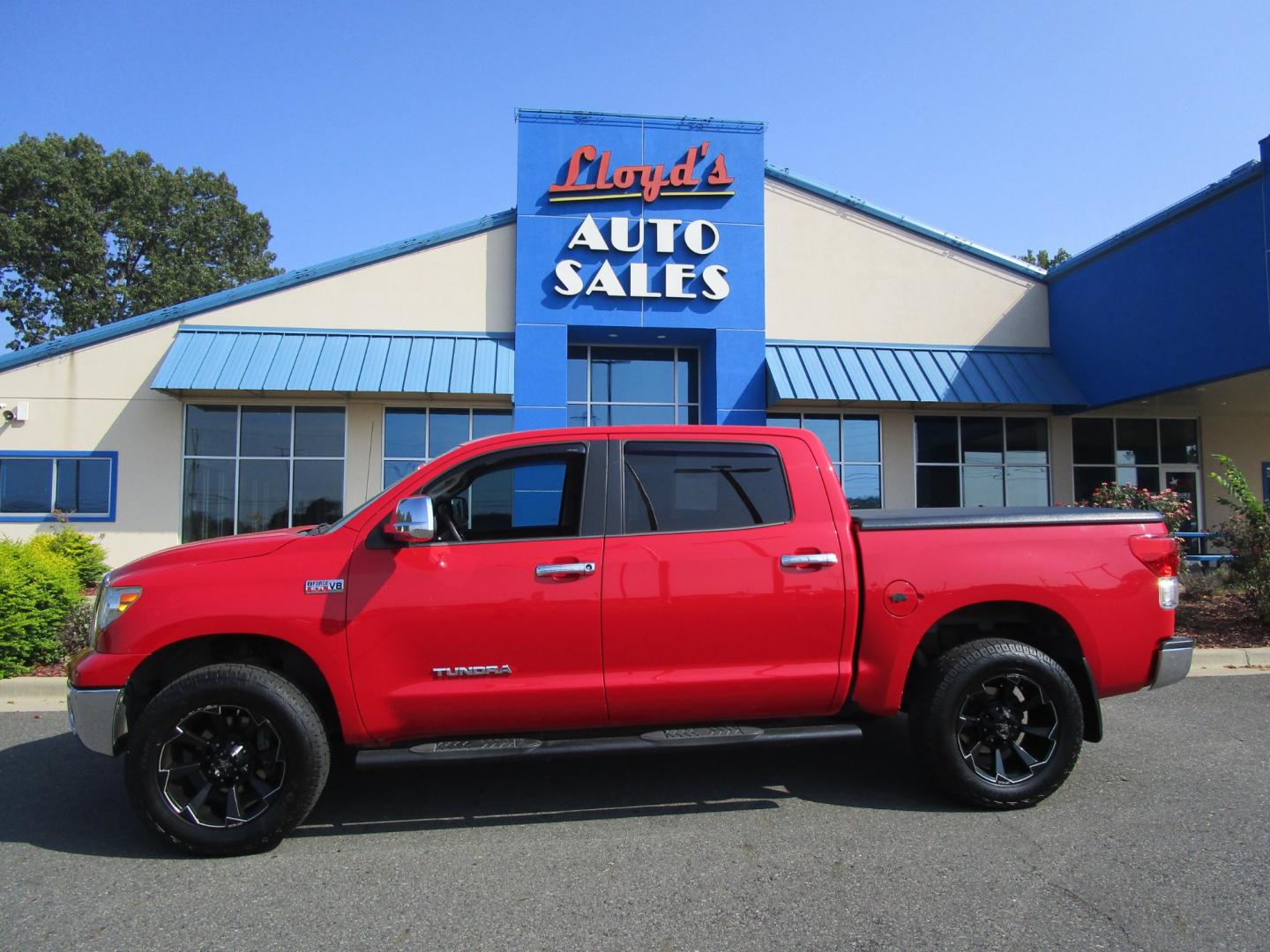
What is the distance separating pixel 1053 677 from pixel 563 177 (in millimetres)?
13444

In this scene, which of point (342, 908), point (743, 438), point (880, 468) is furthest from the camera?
point (880, 468)

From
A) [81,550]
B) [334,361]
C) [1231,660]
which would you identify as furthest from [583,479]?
[81,550]

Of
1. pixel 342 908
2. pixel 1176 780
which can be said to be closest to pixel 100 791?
pixel 342 908

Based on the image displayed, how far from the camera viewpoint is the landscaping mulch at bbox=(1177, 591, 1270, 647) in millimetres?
8570

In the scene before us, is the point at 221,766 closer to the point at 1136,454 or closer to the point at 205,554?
the point at 205,554

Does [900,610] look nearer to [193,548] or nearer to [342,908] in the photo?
[342,908]

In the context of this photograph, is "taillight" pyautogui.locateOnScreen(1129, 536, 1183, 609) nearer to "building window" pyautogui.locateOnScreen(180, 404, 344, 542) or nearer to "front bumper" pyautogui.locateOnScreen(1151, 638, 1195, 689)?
"front bumper" pyautogui.locateOnScreen(1151, 638, 1195, 689)

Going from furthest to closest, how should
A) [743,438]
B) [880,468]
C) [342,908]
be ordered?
[880,468]
[743,438]
[342,908]

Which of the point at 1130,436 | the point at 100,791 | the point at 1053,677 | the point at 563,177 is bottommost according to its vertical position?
the point at 100,791

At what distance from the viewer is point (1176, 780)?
178 inches

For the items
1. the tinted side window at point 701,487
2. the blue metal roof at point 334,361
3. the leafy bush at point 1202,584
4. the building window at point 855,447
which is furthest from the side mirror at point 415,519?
the building window at point 855,447

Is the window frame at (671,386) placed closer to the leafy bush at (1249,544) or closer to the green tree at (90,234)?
the leafy bush at (1249,544)

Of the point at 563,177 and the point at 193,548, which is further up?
the point at 563,177

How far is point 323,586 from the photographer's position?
12.3 feet
